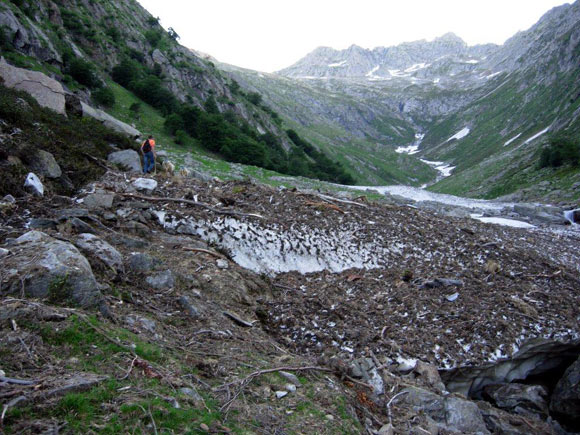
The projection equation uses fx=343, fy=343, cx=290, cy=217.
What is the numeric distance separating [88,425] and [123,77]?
43.3 meters

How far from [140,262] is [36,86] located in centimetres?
1079

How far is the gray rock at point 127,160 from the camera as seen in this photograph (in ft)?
39.0

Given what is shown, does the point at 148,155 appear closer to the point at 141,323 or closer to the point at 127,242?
the point at 127,242

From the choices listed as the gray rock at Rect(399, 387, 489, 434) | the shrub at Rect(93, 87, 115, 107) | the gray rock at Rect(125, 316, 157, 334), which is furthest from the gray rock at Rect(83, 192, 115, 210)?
the shrub at Rect(93, 87, 115, 107)

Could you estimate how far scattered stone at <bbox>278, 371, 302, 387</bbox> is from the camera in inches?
189

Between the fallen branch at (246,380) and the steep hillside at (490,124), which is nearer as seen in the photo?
the fallen branch at (246,380)

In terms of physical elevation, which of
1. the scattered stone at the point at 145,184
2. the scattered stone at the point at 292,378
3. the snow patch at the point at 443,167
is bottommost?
the scattered stone at the point at 292,378

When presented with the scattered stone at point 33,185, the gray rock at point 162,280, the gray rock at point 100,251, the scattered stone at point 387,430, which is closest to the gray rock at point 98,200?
the scattered stone at point 33,185

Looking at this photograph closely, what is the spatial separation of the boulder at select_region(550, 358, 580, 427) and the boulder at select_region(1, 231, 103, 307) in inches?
390

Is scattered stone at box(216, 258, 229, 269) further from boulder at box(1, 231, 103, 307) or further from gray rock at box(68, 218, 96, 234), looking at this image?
boulder at box(1, 231, 103, 307)

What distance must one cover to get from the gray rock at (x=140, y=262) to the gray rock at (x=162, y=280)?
10.1 inches

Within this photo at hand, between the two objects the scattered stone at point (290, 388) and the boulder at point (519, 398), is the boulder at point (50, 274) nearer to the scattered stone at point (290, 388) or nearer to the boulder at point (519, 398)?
the scattered stone at point (290, 388)

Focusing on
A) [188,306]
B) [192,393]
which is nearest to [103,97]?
[188,306]

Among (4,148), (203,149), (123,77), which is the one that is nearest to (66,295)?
(4,148)
